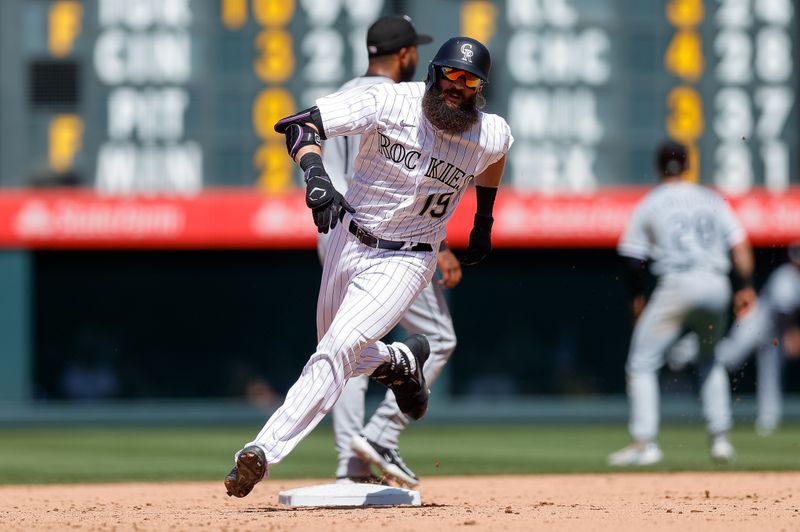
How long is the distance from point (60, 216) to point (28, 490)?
8900mm

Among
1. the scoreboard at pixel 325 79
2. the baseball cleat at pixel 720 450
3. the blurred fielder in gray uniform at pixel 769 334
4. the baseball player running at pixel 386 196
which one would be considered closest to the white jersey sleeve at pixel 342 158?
the baseball player running at pixel 386 196

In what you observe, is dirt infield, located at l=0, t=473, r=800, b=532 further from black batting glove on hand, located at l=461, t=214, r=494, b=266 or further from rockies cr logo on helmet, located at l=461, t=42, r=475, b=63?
rockies cr logo on helmet, located at l=461, t=42, r=475, b=63

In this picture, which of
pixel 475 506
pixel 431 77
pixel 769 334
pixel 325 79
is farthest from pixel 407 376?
pixel 769 334

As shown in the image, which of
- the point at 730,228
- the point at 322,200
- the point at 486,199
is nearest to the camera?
the point at 322,200

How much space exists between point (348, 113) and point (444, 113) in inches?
11.4

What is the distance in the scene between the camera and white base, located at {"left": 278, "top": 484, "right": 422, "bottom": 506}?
5027 millimetres

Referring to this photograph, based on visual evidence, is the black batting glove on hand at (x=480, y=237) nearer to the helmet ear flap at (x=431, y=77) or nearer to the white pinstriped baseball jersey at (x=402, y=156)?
the white pinstriped baseball jersey at (x=402, y=156)

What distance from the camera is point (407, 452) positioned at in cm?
914

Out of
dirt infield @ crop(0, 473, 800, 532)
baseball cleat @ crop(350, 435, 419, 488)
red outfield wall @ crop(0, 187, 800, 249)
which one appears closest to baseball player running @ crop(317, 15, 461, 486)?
baseball cleat @ crop(350, 435, 419, 488)

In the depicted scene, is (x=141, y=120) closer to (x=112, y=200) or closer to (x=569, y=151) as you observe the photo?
(x=112, y=200)

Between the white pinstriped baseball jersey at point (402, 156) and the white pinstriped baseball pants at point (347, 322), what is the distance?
0.30ft

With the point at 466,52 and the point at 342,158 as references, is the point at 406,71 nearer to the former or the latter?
the point at 342,158

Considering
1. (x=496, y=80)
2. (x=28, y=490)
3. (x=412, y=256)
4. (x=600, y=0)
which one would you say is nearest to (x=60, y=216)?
(x=496, y=80)

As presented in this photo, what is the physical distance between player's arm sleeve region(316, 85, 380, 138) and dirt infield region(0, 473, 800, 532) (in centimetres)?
116
